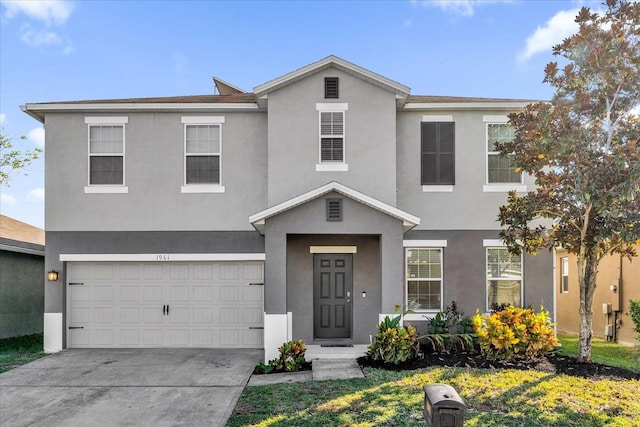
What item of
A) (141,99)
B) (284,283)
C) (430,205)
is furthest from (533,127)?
(141,99)

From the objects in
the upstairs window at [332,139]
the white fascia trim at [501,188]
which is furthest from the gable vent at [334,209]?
the white fascia trim at [501,188]

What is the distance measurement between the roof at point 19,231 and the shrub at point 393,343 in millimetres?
11593

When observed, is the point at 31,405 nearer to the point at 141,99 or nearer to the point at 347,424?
the point at 347,424

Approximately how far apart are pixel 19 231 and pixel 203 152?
28.9 ft

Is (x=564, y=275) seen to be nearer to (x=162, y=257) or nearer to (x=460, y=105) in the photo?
(x=460, y=105)

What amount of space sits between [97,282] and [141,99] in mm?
4924

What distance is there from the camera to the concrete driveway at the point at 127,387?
740 cm

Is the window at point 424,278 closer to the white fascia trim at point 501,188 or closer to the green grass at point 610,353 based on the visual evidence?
the white fascia trim at point 501,188

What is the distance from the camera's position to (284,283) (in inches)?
402

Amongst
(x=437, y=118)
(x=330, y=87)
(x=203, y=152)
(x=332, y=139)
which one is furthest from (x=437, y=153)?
(x=203, y=152)

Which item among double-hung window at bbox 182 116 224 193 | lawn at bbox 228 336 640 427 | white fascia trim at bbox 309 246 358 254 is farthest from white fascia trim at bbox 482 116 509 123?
double-hung window at bbox 182 116 224 193

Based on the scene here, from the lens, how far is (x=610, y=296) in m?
14.7

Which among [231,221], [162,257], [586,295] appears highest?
[231,221]

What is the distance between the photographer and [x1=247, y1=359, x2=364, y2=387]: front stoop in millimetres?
8828
